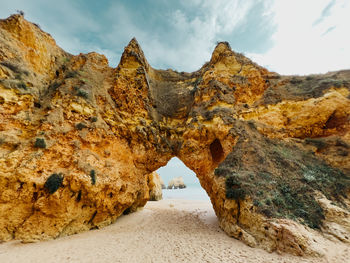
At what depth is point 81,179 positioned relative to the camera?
8.66 meters

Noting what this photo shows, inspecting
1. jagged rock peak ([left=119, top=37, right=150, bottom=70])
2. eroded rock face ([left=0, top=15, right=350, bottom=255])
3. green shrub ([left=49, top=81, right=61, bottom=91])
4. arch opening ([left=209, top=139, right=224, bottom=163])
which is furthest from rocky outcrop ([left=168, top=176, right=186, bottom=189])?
green shrub ([left=49, top=81, right=61, bottom=91])

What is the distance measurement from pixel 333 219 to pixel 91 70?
21834 mm

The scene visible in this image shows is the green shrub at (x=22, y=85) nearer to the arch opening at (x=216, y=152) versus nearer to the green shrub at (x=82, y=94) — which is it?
the green shrub at (x=82, y=94)

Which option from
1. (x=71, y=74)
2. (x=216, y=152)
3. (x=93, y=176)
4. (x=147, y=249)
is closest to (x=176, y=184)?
(x=216, y=152)

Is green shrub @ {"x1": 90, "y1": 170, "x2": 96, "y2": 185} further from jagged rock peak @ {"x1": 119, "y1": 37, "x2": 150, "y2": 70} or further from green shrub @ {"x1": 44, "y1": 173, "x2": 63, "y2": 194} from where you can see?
jagged rock peak @ {"x1": 119, "y1": 37, "x2": 150, "y2": 70}

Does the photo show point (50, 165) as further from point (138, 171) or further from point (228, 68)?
point (228, 68)

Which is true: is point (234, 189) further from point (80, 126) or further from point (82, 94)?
point (82, 94)

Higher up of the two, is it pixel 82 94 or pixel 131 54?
pixel 131 54

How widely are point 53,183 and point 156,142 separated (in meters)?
8.69

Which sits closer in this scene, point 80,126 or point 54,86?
point 80,126

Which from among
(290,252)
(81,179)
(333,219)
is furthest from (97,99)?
(333,219)

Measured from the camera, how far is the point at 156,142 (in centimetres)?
1456

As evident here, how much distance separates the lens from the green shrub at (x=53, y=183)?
7.88 meters

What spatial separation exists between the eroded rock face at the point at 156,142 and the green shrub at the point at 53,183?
58 mm
